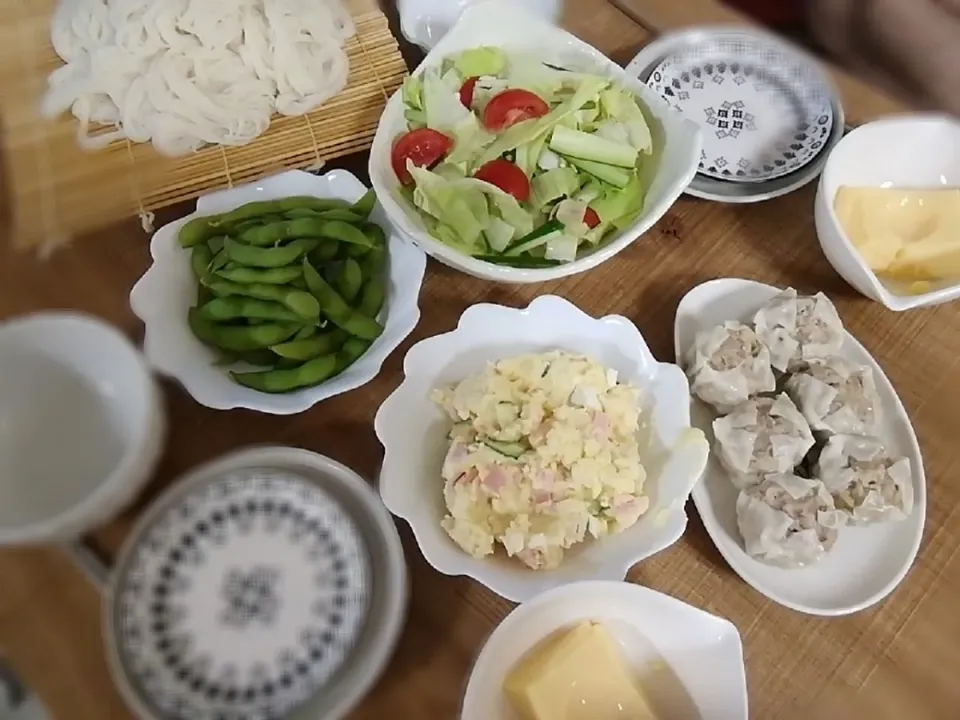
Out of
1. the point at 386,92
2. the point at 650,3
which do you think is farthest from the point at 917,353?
the point at 386,92

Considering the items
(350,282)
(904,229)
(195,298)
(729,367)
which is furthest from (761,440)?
(195,298)

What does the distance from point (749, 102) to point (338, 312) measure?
579 mm

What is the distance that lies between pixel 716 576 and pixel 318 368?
422 mm

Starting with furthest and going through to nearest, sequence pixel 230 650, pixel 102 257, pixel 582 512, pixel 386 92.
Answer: pixel 386 92
pixel 102 257
pixel 582 512
pixel 230 650

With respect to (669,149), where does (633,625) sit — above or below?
below

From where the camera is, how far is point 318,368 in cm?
87

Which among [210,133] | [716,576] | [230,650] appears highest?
[210,133]

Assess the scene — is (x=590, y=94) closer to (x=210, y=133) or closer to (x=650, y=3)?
(x=650, y=3)

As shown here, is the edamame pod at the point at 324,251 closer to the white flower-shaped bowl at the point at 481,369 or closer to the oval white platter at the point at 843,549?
the white flower-shaped bowl at the point at 481,369

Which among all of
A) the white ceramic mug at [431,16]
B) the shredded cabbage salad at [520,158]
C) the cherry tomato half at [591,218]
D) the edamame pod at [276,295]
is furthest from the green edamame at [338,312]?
the white ceramic mug at [431,16]

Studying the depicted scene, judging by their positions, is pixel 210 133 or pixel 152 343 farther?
pixel 210 133

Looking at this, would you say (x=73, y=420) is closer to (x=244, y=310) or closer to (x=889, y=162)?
(x=244, y=310)

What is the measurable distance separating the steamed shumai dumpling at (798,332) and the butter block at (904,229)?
100mm

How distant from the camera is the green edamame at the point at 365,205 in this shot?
3.12 ft
